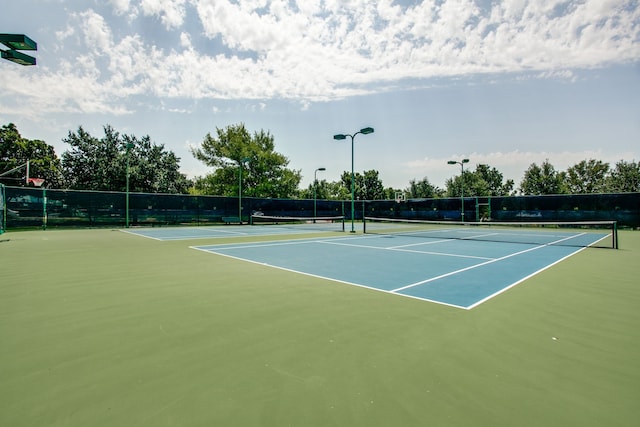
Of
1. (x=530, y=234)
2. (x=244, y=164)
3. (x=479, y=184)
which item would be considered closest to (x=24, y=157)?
(x=244, y=164)

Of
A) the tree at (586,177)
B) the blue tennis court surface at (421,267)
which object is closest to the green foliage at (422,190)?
the tree at (586,177)

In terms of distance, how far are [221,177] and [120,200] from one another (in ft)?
67.6

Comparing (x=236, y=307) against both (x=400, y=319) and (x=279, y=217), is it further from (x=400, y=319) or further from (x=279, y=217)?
(x=279, y=217)

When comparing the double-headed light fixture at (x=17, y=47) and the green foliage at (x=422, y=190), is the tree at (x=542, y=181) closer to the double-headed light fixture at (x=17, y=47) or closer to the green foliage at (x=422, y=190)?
the green foliage at (x=422, y=190)

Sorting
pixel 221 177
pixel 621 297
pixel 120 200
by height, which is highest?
pixel 221 177

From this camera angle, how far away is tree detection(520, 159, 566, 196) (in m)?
56.0

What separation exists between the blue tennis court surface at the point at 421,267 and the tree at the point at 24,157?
44.7 m

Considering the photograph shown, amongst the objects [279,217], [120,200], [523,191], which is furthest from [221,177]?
[523,191]

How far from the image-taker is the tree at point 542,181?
56000 millimetres

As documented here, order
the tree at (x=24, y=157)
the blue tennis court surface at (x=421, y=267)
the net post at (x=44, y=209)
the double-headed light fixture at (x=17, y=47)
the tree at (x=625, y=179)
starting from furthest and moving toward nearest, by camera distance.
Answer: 1. the tree at (x=625, y=179)
2. the tree at (x=24, y=157)
3. the net post at (x=44, y=209)
4. the double-headed light fixture at (x=17, y=47)
5. the blue tennis court surface at (x=421, y=267)

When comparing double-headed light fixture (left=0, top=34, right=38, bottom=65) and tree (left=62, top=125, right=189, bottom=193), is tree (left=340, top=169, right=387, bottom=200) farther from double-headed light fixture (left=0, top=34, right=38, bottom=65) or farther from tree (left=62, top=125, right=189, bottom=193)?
double-headed light fixture (left=0, top=34, right=38, bottom=65)

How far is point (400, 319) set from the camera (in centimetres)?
435

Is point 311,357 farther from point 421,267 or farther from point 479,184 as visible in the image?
point 479,184

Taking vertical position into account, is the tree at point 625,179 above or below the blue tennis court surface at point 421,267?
above
